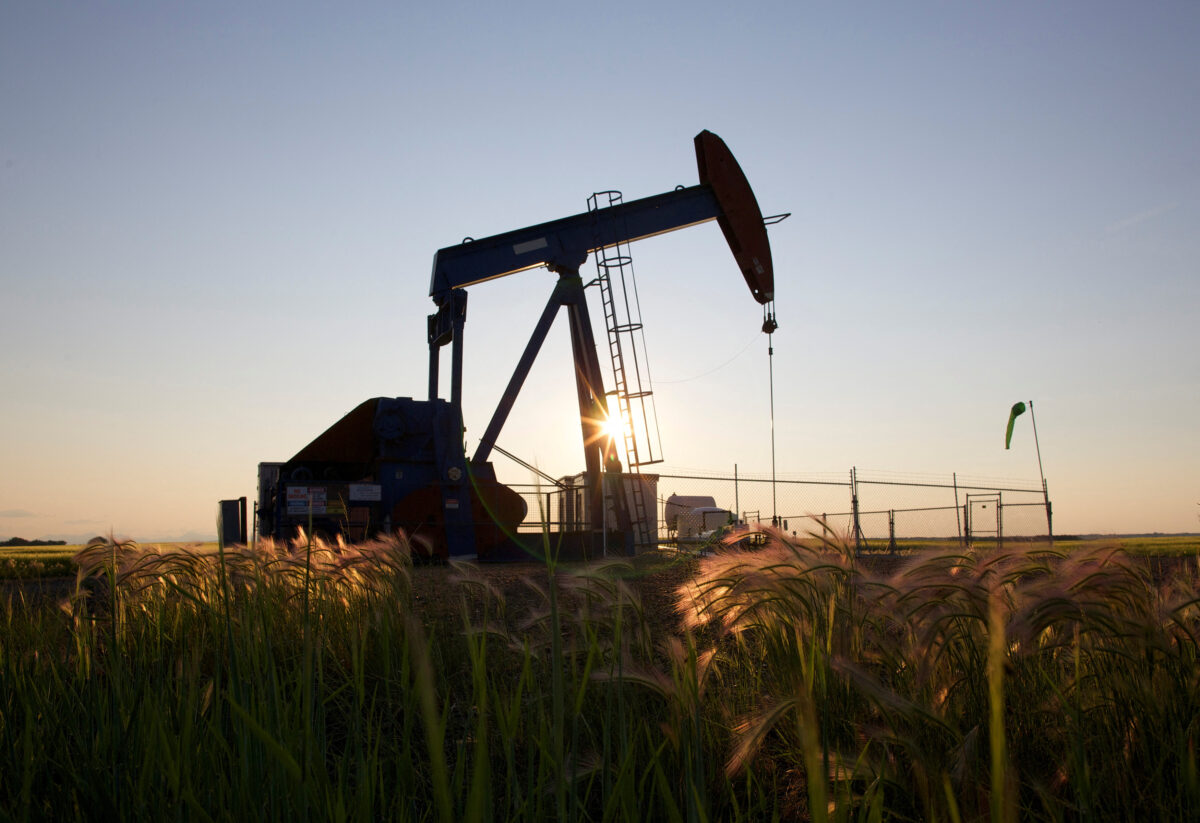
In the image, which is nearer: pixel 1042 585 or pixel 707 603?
pixel 1042 585

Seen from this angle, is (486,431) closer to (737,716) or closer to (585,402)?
(585,402)

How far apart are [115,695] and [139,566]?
1.31 m

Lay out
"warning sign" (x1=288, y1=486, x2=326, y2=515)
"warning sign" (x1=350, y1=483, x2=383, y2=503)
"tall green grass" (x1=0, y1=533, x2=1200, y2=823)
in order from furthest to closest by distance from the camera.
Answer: "warning sign" (x1=350, y1=483, x2=383, y2=503), "warning sign" (x1=288, y1=486, x2=326, y2=515), "tall green grass" (x1=0, y1=533, x2=1200, y2=823)

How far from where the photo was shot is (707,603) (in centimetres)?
263

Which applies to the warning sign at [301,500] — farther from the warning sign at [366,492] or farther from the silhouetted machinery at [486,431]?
the warning sign at [366,492]

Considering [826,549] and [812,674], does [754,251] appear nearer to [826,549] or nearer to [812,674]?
[826,549]

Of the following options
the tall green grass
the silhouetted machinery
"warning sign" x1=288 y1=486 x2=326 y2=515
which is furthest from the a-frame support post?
the tall green grass

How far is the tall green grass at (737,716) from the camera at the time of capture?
1.52 m

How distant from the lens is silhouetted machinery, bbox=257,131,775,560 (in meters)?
13.1

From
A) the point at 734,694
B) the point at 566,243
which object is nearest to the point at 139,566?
the point at 734,694

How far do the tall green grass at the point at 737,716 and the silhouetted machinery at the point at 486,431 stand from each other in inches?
392

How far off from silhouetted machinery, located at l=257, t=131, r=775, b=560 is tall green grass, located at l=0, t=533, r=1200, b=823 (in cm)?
996

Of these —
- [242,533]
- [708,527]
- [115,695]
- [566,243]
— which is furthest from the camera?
[708,527]

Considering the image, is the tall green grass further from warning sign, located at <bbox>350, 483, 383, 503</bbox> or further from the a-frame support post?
the a-frame support post
